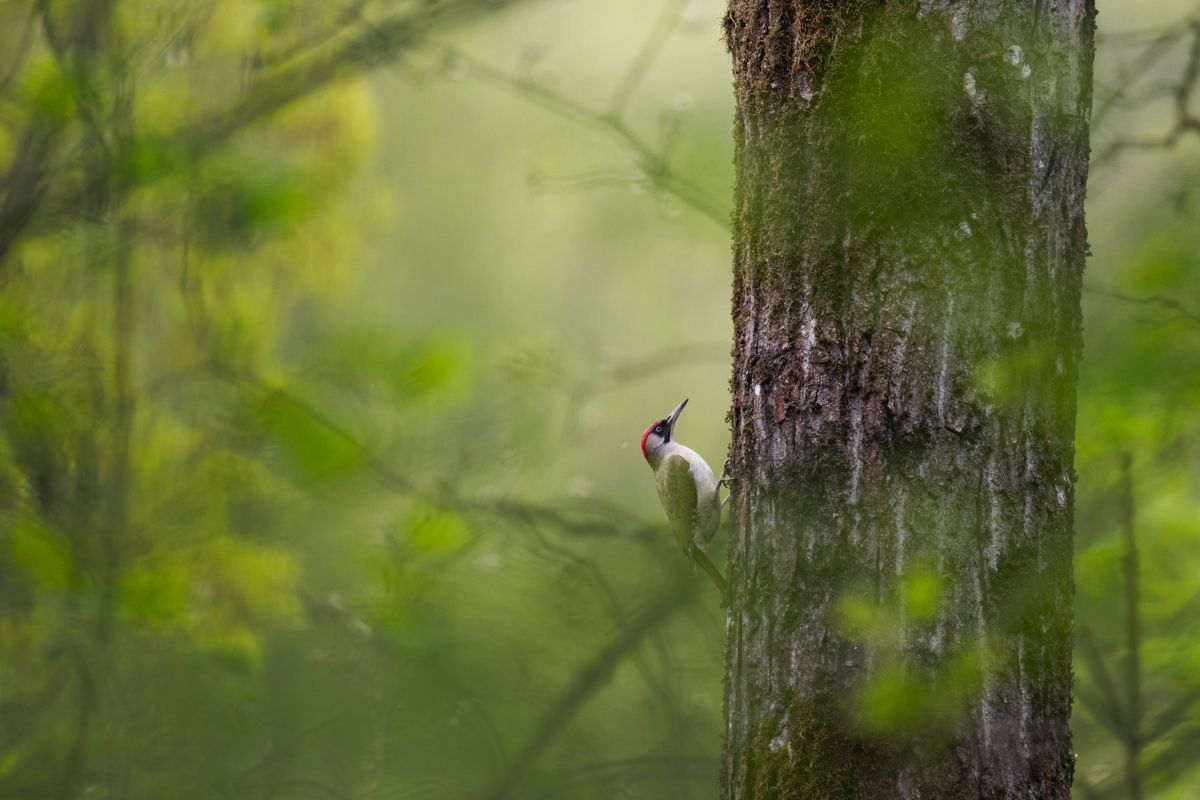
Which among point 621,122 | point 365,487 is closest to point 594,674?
point 365,487

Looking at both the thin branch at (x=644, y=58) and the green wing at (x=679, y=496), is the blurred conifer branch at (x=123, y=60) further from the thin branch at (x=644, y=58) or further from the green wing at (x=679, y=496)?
the green wing at (x=679, y=496)

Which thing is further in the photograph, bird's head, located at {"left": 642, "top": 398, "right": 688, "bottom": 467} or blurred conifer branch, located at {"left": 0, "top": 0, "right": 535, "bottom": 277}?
bird's head, located at {"left": 642, "top": 398, "right": 688, "bottom": 467}

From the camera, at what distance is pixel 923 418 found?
2.00 m

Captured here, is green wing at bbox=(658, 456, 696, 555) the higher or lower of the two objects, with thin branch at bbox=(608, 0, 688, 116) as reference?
lower

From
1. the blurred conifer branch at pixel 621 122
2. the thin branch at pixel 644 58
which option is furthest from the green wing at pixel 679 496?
the thin branch at pixel 644 58

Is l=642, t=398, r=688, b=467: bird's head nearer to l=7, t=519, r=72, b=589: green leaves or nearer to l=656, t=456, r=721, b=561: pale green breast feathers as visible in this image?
l=656, t=456, r=721, b=561: pale green breast feathers

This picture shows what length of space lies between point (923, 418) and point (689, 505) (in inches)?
87.0

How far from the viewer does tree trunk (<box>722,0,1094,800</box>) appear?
1.94 meters

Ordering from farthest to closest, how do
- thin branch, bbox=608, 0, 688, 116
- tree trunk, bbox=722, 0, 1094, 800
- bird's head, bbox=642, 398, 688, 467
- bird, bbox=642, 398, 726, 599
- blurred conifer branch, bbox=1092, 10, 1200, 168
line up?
bird's head, bbox=642, 398, 688, 467
thin branch, bbox=608, 0, 688, 116
bird, bbox=642, 398, 726, 599
blurred conifer branch, bbox=1092, 10, 1200, 168
tree trunk, bbox=722, 0, 1094, 800

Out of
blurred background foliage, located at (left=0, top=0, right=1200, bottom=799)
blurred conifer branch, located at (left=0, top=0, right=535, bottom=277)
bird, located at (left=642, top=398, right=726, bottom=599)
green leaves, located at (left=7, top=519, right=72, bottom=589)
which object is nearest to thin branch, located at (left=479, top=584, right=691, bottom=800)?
blurred background foliage, located at (left=0, top=0, right=1200, bottom=799)

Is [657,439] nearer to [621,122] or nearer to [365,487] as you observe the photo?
[621,122]

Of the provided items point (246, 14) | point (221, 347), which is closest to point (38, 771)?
point (221, 347)

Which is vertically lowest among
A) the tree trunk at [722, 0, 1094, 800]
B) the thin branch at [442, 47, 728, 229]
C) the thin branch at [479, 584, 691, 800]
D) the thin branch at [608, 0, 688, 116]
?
the thin branch at [479, 584, 691, 800]

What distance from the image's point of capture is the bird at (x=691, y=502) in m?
4.01
